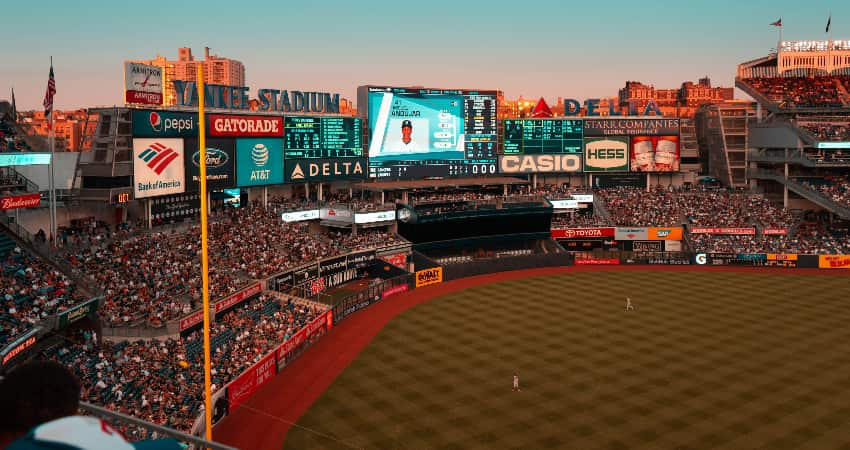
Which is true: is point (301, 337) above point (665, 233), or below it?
below

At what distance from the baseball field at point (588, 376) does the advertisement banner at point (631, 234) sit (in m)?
16.3

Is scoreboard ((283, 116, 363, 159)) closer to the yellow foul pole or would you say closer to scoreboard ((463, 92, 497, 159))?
scoreboard ((463, 92, 497, 159))

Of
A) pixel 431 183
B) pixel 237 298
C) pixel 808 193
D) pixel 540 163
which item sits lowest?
pixel 237 298

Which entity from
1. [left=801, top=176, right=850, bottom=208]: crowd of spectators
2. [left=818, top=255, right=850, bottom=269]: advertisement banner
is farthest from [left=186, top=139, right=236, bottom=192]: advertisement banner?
[left=801, top=176, right=850, bottom=208]: crowd of spectators

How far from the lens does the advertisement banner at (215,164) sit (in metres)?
46.3

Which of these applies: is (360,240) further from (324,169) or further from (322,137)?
(322,137)

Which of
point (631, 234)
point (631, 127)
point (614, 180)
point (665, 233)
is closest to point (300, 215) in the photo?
point (631, 234)

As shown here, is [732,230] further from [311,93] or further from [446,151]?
[311,93]

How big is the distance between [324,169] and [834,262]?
44206 mm

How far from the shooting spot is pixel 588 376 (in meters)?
31.1

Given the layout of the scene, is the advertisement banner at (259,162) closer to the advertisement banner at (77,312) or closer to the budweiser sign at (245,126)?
the budweiser sign at (245,126)

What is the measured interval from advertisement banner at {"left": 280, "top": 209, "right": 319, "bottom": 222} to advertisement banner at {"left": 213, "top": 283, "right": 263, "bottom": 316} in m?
14.5

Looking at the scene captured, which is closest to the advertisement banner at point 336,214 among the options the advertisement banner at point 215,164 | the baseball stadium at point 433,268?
the baseball stadium at point 433,268

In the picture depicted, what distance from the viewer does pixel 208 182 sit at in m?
48.7
